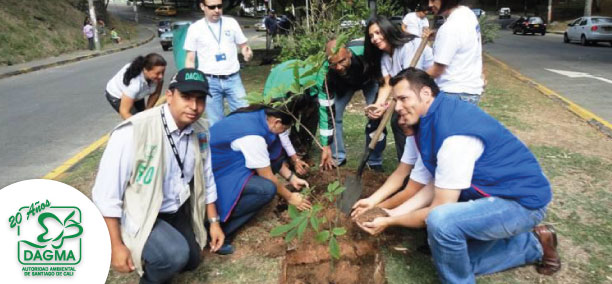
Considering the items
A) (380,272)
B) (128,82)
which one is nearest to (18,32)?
(128,82)

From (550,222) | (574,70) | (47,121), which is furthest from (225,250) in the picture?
(574,70)

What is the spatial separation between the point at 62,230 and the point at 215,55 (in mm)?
2600

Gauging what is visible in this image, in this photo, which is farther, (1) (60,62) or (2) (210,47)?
(1) (60,62)

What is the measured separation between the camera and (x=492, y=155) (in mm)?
2188

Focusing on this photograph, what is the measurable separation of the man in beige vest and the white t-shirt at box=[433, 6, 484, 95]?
155cm

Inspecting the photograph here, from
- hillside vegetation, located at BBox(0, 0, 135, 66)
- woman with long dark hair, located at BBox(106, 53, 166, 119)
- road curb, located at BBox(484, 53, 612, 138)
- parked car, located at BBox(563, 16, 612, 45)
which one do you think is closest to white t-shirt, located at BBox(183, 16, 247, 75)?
woman with long dark hair, located at BBox(106, 53, 166, 119)

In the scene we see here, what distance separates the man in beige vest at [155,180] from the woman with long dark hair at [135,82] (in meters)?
1.64

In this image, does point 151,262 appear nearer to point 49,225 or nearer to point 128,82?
point 49,225

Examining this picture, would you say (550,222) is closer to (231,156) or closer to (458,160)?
(458,160)

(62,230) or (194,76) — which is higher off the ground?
(194,76)

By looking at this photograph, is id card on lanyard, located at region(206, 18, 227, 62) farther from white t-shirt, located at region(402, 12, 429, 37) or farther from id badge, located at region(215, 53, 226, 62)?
white t-shirt, located at region(402, 12, 429, 37)

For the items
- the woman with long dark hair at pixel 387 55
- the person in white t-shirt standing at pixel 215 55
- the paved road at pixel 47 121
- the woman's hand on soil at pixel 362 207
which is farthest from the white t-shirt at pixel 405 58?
the paved road at pixel 47 121

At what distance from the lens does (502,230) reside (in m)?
2.26

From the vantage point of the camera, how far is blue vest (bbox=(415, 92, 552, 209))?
2170mm
